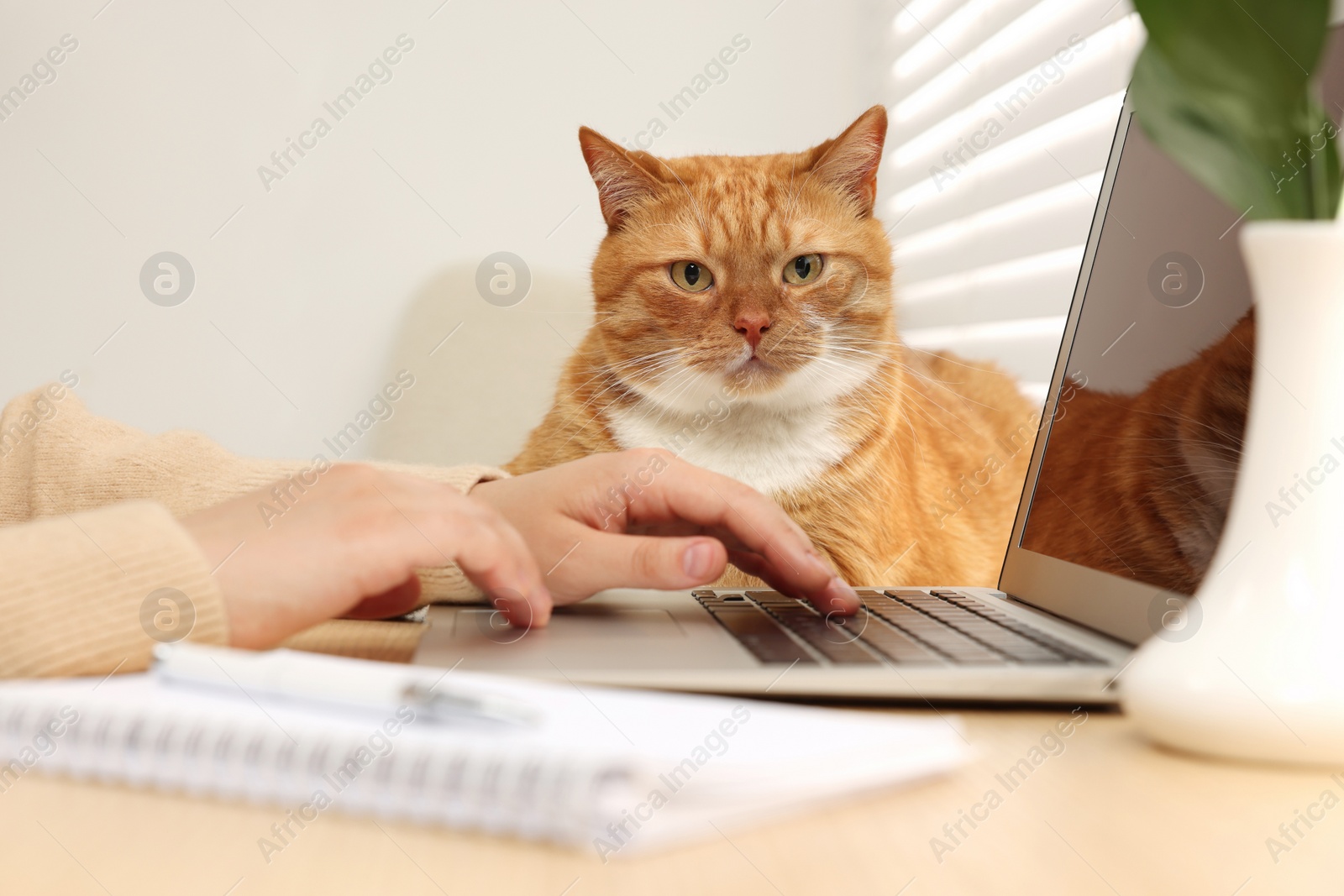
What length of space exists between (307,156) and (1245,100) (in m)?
2.47

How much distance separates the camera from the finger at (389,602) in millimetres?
824

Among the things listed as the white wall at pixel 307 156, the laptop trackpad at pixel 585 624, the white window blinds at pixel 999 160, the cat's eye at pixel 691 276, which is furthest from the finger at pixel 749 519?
the white wall at pixel 307 156

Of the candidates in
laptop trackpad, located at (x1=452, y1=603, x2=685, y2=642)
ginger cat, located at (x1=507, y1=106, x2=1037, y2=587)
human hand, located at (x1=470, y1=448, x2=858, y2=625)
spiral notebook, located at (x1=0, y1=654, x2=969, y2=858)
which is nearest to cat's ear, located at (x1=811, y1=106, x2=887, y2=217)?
ginger cat, located at (x1=507, y1=106, x2=1037, y2=587)

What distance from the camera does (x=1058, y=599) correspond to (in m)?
0.90

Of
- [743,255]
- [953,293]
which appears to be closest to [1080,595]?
[743,255]

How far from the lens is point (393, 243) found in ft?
8.48

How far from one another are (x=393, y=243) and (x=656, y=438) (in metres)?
1.48

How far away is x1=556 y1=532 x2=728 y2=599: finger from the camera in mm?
780

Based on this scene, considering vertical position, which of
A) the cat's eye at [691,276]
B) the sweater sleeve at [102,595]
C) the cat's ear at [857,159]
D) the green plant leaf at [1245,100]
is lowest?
the sweater sleeve at [102,595]

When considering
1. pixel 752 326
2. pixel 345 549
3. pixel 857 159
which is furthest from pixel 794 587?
pixel 857 159

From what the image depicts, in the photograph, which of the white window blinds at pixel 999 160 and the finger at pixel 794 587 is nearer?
the finger at pixel 794 587

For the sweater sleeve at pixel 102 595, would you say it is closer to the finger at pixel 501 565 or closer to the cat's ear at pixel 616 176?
the finger at pixel 501 565

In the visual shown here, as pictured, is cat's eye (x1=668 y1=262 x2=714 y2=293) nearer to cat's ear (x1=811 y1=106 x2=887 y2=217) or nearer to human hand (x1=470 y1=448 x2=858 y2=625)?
cat's ear (x1=811 y1=106 x2=887 y2=217)

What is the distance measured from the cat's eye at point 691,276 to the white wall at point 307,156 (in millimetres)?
1062
